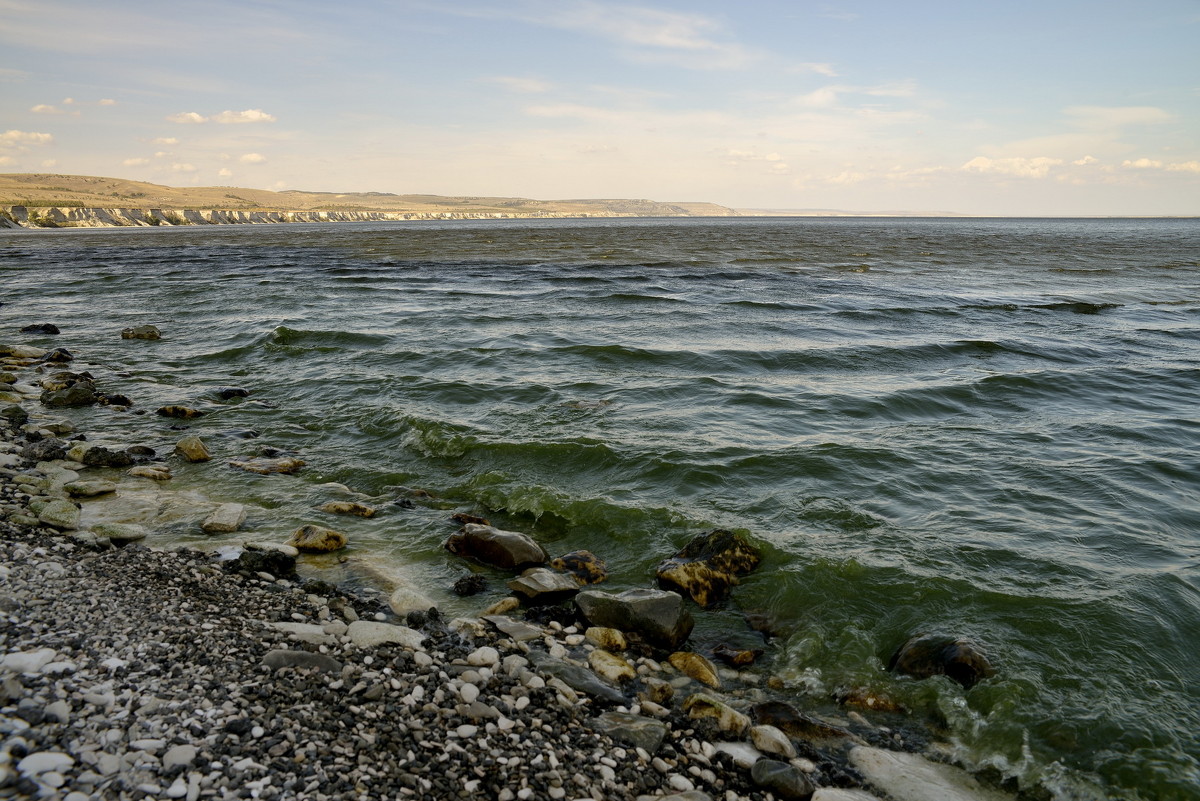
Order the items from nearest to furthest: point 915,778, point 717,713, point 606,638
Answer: point 915,778 < point 717,713 < point 606,638

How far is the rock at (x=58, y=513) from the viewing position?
22.5 ft

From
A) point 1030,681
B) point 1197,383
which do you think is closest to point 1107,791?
point 1030,681

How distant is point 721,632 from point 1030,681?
2.49 metres

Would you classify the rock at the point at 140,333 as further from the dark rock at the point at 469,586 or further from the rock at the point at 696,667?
the rock at the point at 696,667

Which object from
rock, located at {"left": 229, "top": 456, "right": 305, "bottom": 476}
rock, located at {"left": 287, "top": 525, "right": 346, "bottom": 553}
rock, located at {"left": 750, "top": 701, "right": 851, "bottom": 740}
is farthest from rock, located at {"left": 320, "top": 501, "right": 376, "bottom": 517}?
rock, located at {"left": 750, "top": 701, "right": 851, "bottom": 740}

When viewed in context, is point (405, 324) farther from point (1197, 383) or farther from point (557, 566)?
point (1197, 383)

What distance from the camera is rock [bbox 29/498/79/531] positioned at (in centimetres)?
686

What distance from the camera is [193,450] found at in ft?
32.0

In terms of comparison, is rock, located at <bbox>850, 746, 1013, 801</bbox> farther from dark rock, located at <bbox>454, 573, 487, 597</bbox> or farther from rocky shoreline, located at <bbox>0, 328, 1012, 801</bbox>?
dark rock, located at <bbox>454, 573, 487, 597</bbox>

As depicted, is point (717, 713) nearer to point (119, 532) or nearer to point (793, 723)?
point (793, 723)

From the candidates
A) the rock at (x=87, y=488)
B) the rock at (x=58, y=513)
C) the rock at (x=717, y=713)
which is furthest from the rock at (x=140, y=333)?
the rock at (x=717, y=713)

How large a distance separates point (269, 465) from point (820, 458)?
8.07 m

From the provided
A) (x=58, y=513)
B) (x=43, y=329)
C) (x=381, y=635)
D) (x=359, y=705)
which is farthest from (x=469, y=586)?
(x=43, y=329)

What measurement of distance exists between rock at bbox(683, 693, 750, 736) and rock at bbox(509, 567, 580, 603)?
1.94 metres
